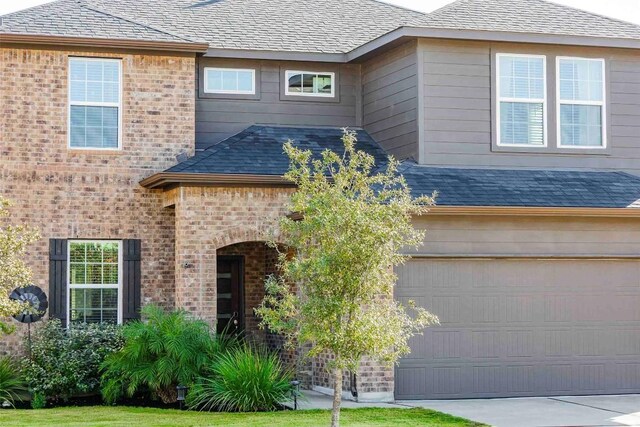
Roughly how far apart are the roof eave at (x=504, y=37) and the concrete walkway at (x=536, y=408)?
583cm

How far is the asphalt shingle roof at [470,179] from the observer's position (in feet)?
53.7

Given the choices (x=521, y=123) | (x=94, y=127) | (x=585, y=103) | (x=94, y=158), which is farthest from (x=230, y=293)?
(x=585, y=103)

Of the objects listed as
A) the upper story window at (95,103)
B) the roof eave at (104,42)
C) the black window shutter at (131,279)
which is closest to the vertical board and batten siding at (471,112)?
the roof eave at (104,42)

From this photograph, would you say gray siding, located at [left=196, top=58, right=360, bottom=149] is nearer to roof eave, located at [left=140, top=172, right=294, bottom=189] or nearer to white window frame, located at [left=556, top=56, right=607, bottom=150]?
roof eave, located at [left=140, top=172, right=294, bottom=189]

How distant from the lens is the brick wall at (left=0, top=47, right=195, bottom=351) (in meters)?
17.4

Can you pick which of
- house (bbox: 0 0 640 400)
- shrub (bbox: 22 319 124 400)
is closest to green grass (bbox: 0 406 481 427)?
shrub (bbox: 22 319 124 400)

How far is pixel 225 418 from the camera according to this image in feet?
44.1

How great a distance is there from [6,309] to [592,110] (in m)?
10.3

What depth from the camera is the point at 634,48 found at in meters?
18.3

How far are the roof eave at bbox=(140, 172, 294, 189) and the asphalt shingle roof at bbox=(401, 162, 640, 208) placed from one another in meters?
2.08

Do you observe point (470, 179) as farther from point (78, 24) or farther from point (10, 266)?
point (10, 266)

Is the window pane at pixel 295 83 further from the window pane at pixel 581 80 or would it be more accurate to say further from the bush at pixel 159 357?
the bush at pixel 159 357

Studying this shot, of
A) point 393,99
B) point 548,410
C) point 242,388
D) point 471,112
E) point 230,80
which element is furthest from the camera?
point 230,80

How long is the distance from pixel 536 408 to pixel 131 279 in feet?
22.8
